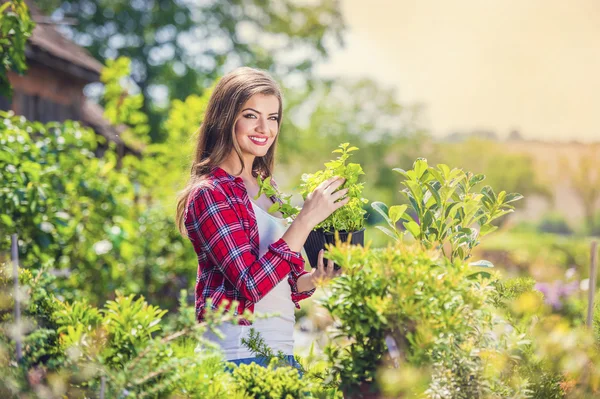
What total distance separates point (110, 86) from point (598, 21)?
59.3 meters

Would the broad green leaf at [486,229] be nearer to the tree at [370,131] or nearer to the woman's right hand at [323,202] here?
the woman's right hand at [323,202]

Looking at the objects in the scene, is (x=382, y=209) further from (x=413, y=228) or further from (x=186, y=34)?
(x=186, y=34)

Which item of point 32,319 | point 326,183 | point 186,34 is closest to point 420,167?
point 326,183

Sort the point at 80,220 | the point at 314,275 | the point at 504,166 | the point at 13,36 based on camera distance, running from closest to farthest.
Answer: the point at 314,275 < the point at 13,36 < the point at 80,220 < the point at 504,166

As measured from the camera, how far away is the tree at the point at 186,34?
56.0ft

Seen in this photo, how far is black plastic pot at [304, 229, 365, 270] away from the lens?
200 cm

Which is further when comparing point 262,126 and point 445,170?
point 262,126

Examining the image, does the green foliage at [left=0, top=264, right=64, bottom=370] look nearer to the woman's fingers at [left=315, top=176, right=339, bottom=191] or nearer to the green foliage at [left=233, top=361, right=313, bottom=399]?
the green foliage at [left=233, top=361, right=313, bottom=399]

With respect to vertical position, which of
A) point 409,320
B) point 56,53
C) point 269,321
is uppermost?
point 56,53

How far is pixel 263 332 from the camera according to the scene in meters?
2.09

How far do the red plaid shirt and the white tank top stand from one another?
1.8 inches

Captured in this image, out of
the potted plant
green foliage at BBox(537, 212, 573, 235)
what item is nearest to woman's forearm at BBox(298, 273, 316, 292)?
the potted plant

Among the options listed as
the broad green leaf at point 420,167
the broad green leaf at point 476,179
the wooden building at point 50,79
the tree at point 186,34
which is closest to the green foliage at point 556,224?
the tree at point 186,34

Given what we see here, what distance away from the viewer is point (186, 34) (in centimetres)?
1764
